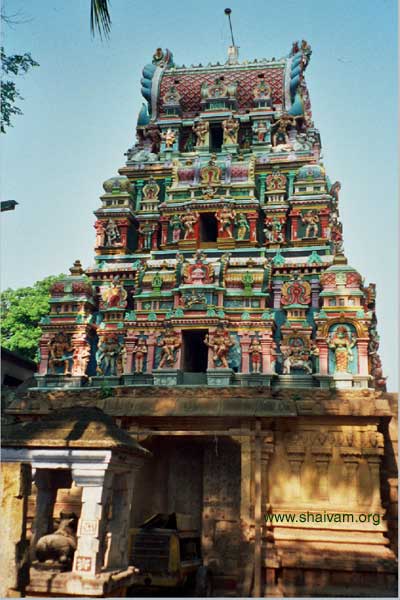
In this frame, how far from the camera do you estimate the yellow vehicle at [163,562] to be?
1225 cm

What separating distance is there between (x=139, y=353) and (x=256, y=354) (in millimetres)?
3499

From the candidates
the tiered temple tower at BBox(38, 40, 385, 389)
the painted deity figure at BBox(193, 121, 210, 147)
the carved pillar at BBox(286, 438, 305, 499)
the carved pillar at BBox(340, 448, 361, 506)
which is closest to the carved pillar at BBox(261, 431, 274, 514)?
the carved pillar at BBox(286, 438, 305, 499)

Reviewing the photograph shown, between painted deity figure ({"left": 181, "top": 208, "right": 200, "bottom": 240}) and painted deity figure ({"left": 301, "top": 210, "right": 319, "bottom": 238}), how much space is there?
3.67 metres

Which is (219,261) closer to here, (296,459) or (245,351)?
(245,351)

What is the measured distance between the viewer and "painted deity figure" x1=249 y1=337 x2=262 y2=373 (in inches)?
696

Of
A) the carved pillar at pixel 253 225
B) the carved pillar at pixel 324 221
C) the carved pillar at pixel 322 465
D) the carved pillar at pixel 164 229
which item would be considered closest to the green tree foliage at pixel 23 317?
the carved pillar at pixel 164 229

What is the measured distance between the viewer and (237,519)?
16.4 meters

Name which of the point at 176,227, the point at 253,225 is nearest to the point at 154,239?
the point at 176,227

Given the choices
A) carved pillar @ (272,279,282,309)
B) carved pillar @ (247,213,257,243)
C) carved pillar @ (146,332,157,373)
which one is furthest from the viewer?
carved pillar @ (247,213,257,243)

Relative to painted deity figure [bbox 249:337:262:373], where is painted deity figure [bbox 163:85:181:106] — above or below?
above

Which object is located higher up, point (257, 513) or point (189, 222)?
point (189, 222)

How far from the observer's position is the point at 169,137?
2433 cm

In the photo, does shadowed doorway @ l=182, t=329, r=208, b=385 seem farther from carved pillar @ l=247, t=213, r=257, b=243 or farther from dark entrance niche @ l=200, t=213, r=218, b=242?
dark entrance niche @ l=200, t=213, r=218, b=242

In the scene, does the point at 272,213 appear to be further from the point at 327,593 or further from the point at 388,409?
the point at 327,593
